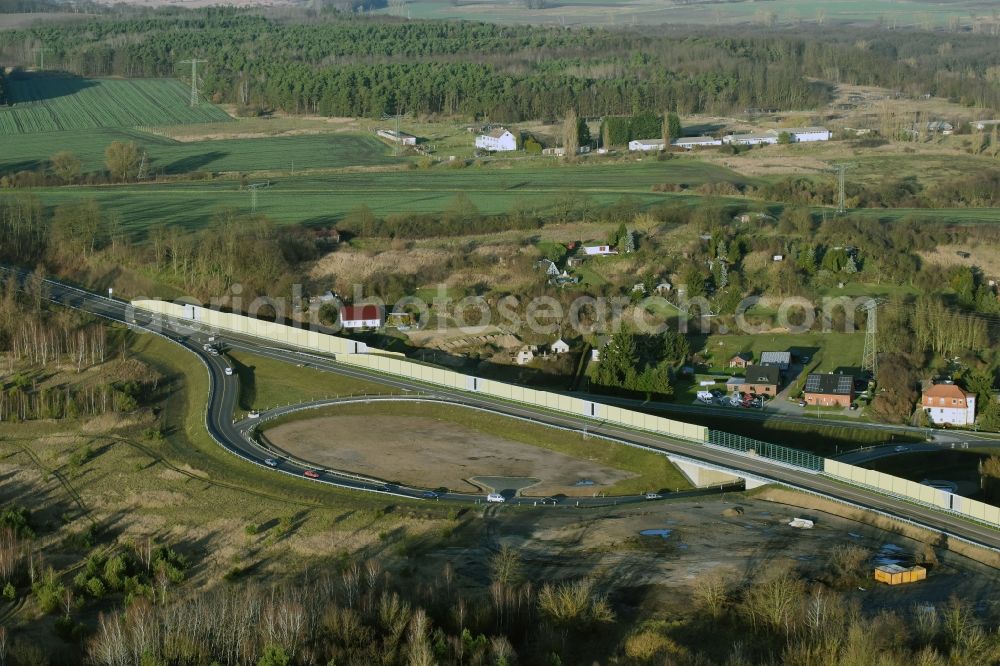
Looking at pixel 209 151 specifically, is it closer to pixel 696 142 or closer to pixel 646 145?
pixel 646 145

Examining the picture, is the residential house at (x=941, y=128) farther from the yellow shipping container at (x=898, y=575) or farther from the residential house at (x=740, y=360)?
the yellow shipping container at (x=898, y=575)

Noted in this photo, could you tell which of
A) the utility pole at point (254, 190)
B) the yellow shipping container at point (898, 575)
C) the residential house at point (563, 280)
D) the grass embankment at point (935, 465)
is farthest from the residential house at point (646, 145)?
the yellow shipping container at point (898, 575)

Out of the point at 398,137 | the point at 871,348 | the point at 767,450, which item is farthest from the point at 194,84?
the point at 767,450

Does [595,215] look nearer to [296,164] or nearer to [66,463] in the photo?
[296,164]

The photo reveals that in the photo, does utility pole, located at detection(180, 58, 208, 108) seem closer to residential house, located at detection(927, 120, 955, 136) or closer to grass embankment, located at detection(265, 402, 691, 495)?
residential house, located at detection(927, 120, 955, 136)

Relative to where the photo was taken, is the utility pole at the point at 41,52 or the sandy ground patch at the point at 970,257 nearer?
the sandy ground patch at the point at 970,257

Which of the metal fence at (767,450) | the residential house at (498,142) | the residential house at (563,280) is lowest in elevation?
the metal fence at (767,450)
